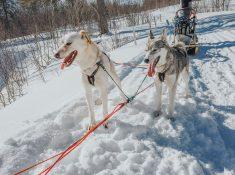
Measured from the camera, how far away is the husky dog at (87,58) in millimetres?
3197

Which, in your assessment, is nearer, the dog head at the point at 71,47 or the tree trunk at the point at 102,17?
the dog head at the point at 71,47

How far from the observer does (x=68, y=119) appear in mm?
3830

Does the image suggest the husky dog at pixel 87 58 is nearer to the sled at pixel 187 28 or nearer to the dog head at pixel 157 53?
the dog head at pixel 157 53

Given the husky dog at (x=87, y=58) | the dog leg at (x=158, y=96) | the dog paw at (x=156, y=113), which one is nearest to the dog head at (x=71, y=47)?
the husky dog at (x=87, y=58)

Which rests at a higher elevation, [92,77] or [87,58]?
[87,58]

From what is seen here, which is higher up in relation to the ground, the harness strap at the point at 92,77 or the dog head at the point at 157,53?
the dog head at the point at 157,53

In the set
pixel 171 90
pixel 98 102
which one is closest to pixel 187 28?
pixel 98 102

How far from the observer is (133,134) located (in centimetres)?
337

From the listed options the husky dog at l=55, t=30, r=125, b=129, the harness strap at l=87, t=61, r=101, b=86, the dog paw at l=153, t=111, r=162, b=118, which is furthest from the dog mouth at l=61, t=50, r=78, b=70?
the dog paw at l=153, t=111, r=162, b=118

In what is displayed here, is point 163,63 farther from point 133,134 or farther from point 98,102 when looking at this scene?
point 98,102

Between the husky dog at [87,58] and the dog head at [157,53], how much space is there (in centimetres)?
56

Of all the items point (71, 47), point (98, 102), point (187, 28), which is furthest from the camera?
point (187, 28)

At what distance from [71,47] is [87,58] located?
0.29 meters

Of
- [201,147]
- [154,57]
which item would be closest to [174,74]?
[154,57]
